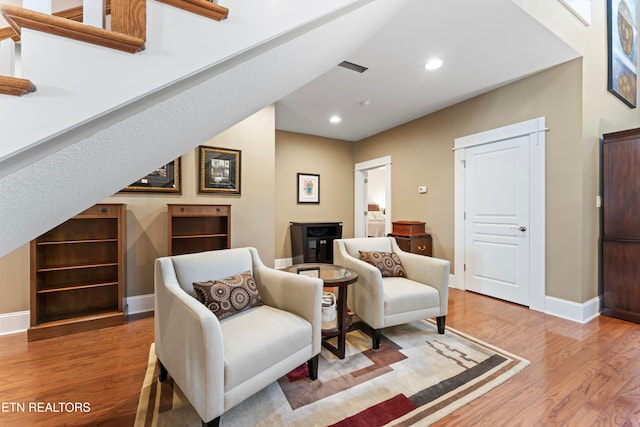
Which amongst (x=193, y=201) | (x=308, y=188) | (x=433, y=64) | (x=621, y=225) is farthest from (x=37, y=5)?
(x=308, y=188)

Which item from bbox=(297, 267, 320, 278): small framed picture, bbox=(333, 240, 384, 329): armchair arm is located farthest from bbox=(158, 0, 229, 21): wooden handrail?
bbox=(333, 240, 384, 329): armchair arm

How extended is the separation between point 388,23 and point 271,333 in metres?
2.42

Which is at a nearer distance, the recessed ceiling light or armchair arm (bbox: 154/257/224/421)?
armchair arm (bbox: 154/257/224/421)

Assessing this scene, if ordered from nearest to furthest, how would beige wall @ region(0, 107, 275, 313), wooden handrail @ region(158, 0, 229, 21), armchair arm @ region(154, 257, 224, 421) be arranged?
wooden handrail @ region(158, 0, 229, 21) < armchair arm @ region(154, 257, 224, 421) < beige wall @ region(0, 107, 275, 313)

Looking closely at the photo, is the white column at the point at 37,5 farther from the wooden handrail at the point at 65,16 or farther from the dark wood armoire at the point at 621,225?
the dark wood armoire at the point at 621,225

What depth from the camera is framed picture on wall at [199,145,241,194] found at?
3219 millimetres

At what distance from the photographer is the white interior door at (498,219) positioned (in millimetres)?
3062

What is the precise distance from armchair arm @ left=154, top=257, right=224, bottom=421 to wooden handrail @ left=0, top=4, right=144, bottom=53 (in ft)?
3.40

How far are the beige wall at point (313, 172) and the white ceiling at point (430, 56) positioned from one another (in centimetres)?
92

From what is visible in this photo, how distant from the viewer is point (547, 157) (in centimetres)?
287

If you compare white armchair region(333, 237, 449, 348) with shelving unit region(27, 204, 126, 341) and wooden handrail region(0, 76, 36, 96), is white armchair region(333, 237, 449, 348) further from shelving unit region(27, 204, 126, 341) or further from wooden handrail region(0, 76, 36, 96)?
shelving unit region(27, 204, 126, 341)

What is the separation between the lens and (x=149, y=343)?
2238 millimetres

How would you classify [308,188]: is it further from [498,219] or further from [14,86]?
[14,86]

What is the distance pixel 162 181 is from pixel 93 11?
2.65 metres
